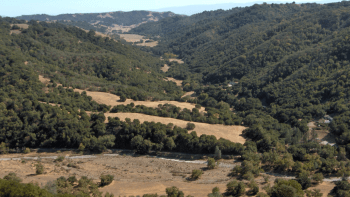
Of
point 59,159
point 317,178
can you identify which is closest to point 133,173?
point 59,159

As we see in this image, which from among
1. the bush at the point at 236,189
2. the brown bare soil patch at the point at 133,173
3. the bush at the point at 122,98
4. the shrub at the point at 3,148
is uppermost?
the bush at the point at 122,98

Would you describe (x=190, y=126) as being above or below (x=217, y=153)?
above

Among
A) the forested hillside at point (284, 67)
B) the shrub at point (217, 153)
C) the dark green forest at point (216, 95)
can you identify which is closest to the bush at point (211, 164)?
the shrub at point (217, 153)

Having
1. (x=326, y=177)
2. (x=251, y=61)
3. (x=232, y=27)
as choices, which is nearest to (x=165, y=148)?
(x=326, y=177)

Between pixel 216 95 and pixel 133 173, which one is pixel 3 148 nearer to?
pixel 133 173

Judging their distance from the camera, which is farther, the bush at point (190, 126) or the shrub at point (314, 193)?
the bush at point (190, 126)

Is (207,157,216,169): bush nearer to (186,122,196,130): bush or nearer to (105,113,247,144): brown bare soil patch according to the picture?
(105,113,247,144): brown bare soil patch

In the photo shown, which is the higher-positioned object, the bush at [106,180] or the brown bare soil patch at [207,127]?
the brown bare soil patch at [207,127]

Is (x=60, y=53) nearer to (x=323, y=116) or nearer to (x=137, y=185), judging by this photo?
(x=137, y=185)

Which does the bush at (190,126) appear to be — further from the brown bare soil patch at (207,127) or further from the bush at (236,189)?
the bush at (236,189)

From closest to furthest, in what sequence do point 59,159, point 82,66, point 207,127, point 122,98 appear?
point 59,159
point 207,127
point 122,98
point 82,66
